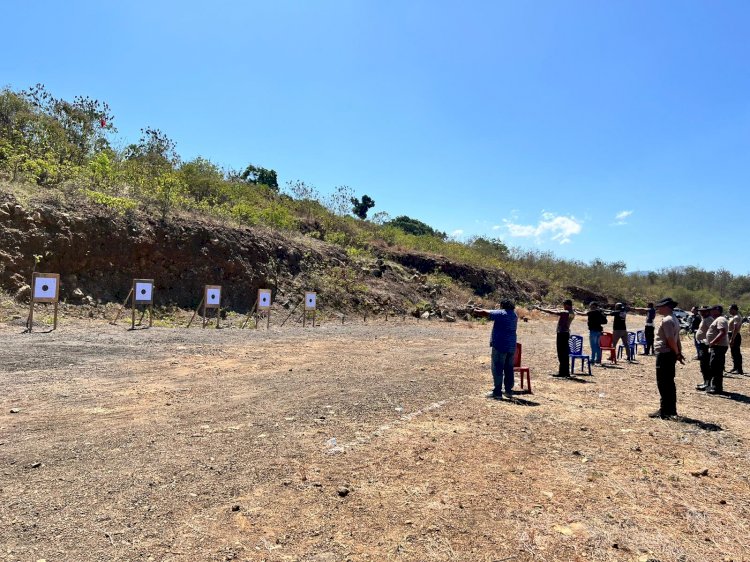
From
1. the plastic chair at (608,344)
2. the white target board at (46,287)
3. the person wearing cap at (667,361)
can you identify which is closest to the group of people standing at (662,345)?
the person wearing cap at (667,361)

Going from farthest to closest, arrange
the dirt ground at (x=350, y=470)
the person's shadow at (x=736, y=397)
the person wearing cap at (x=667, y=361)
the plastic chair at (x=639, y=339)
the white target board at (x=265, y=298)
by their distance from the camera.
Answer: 1. the white target board at (x=265, y=298)
2. the plastic chair at (x=639, y=339)
3. the person's shadow at (x=736, y=397)
4. the person wearing cap at (x=667, y=361)
5. the dirt ground at (x=350, y=470)

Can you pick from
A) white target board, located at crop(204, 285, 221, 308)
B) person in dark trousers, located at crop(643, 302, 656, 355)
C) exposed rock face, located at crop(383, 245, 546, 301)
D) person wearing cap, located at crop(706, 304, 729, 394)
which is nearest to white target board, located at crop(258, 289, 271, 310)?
white target board, located at crop(204, 285, 221, 308)

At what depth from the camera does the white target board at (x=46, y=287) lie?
42.7 feet

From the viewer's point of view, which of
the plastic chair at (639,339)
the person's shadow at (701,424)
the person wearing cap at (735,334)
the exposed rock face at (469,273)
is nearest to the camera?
the person's shadow at (701,424)

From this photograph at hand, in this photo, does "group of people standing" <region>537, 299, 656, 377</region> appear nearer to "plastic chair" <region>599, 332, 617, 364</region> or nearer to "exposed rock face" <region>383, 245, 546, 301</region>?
"plastic chair" <region>599, 332, 617, 364</region>

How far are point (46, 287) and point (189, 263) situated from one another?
727 cm

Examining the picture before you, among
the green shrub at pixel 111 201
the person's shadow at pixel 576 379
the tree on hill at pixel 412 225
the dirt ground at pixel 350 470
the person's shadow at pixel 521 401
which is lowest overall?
the dirt ground at pixel 350 470

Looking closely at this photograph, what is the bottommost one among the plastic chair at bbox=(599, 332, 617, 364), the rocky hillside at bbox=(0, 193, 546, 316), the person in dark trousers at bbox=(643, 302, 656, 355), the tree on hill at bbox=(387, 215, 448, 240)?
the plastic chair at bbox=(599, 332, 617, 364)

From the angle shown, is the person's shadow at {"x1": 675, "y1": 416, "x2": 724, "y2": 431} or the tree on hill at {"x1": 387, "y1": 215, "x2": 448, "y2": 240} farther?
the tree on hill at {"x1": 387, "y1": 215, "x2": 448, "y2": 240}

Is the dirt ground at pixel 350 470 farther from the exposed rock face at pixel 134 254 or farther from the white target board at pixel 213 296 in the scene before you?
the white target board at pixel 213 296

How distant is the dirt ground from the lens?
3182 mm

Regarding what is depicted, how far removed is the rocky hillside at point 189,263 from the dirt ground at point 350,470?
9.43 meters

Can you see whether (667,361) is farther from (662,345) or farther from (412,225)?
(412,225)

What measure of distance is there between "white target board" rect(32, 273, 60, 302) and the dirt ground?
17.8 ft
